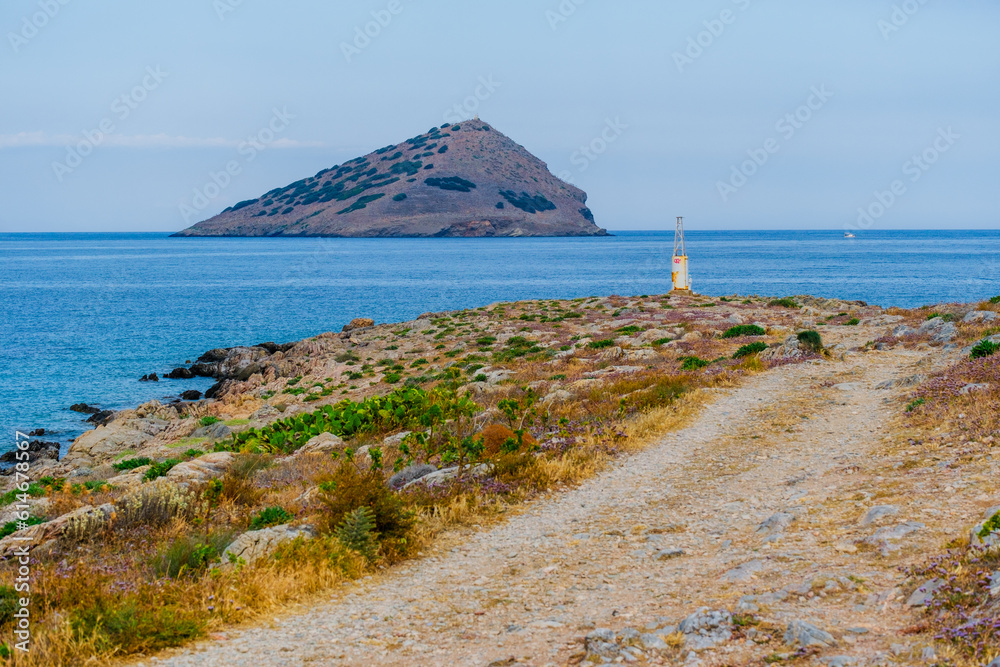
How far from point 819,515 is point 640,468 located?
3.79 metres

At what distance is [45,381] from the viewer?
1608 inches

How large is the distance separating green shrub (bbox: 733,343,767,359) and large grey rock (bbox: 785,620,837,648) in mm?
18843

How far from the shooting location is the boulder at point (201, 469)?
1288cm

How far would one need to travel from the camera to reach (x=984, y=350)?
18.4 m

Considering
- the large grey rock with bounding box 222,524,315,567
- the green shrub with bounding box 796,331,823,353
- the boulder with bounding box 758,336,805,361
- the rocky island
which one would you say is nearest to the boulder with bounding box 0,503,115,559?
the rocky island

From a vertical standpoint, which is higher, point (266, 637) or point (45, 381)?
point (266, 637)

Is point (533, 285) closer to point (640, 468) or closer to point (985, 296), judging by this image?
point (985, 296)

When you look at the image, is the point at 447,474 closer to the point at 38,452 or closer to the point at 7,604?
the point at 7,604

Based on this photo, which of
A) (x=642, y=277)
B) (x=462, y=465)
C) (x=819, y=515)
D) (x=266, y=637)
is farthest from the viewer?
(x=642, y=277)

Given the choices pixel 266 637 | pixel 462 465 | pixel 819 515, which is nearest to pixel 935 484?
pixel 819 515

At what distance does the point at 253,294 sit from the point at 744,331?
251 feet

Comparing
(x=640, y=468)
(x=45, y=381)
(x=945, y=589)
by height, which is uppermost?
(x=945, y=589)

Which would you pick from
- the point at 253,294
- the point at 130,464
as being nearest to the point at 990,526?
the point at 130,464

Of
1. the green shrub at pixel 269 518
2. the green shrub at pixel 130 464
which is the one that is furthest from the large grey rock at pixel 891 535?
the green shrub at pixel 130 464
